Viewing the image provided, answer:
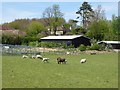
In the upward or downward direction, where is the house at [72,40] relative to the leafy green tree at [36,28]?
downward

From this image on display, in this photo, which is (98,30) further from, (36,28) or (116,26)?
(36,28)

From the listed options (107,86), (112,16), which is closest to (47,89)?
(107,86)

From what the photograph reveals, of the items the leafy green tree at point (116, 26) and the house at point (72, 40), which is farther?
the leafy green tree at point (116, 26)

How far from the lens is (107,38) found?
89.6 metres

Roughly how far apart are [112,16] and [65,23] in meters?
19.1

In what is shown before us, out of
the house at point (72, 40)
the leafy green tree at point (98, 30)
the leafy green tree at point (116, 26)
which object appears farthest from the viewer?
the leafy green tree at point (98, 30)

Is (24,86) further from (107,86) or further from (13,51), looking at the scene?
(13,51)

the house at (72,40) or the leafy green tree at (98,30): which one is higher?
the leafy green tree at (98,30)

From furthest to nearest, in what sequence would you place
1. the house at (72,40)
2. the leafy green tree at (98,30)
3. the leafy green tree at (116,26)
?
the leafy green tree at (98,30) → the leafy green tree at (116,26) → the house at (72,40)

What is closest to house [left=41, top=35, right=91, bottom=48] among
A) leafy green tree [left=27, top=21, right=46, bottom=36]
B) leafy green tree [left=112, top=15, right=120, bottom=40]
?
leafy green tree [left=112, top=15, right=120, bottom=40]

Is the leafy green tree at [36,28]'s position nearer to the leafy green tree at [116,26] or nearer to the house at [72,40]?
the house at [72,40]

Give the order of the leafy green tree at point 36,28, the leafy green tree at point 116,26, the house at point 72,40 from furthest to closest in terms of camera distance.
Result: the leafy green tree at point 36,28, the leafy green tree at point 116,26, the house at point 72,40

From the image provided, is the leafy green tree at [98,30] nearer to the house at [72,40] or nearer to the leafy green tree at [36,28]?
the house at [72,40]

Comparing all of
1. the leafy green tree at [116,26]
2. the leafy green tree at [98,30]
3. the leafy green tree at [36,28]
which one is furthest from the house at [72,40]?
the leafy green tree at [36,28]
